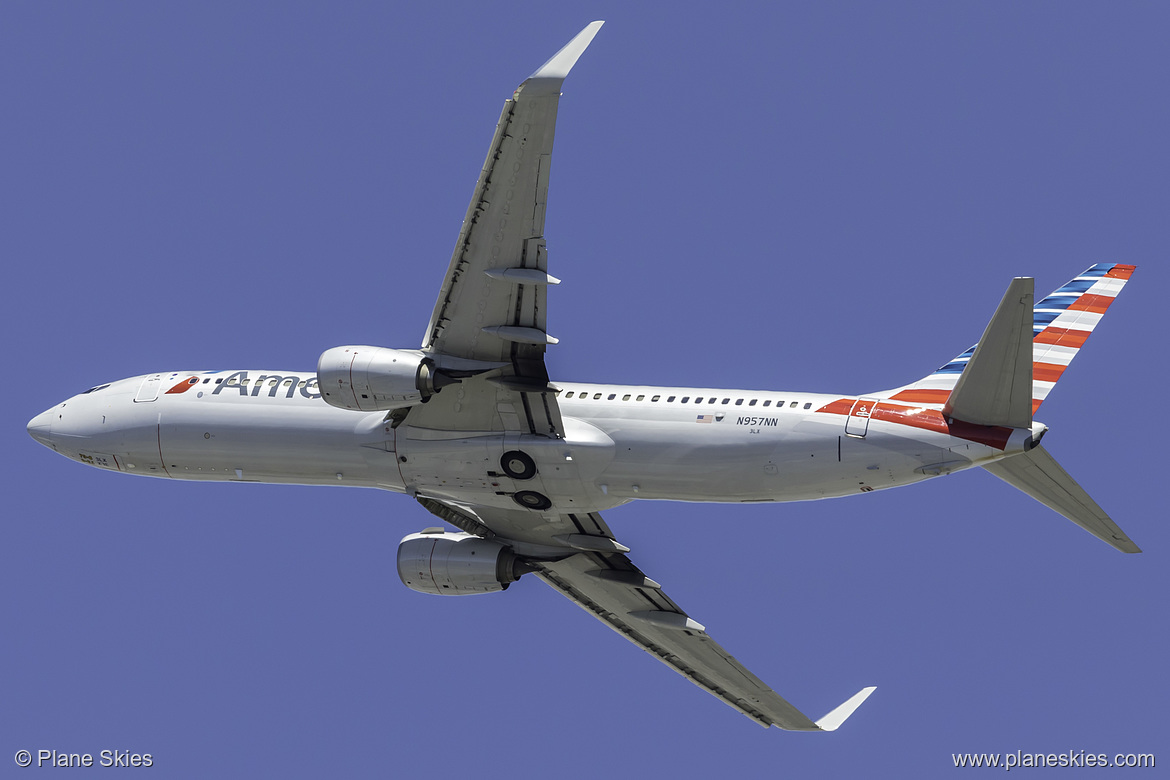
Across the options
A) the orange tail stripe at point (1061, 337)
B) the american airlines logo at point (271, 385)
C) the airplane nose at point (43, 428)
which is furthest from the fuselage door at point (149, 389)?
the orange tail stripe at point (1061, 337)

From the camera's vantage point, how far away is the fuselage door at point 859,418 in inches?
1435

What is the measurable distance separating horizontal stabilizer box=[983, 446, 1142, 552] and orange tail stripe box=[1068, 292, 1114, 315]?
4.94 metres

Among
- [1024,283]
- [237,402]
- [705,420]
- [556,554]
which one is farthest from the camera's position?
[556,554]

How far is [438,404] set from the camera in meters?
38.8

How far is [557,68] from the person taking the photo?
3250cm

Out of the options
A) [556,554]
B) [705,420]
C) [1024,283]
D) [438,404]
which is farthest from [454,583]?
[1024,283]

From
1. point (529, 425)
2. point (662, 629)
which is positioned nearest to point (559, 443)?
point (529, 425)

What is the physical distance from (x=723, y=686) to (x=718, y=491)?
36.2 feet

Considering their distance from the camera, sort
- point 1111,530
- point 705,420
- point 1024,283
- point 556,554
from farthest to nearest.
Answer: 1. point 556,554
2. point 705,420
3. point 1111,530
4. point 1024,283

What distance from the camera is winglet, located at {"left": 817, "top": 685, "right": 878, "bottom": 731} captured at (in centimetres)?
4625

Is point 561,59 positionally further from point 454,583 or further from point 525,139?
point 454,583

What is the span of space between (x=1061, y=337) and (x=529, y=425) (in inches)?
487

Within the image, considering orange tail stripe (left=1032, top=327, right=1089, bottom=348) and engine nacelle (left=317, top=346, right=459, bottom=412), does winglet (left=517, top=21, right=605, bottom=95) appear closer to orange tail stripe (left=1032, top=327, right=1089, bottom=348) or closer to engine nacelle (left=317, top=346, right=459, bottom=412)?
engine nacelle (left=317, top=346, right=459, bottom=412)

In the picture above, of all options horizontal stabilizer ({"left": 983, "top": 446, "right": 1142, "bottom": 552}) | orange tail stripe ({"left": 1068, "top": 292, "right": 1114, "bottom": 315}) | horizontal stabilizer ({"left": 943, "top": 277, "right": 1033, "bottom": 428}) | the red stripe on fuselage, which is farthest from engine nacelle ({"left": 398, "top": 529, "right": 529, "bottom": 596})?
orange tail stripe ({"left": 1068, "top": 292, "right": 1114, "bottom": 315})
